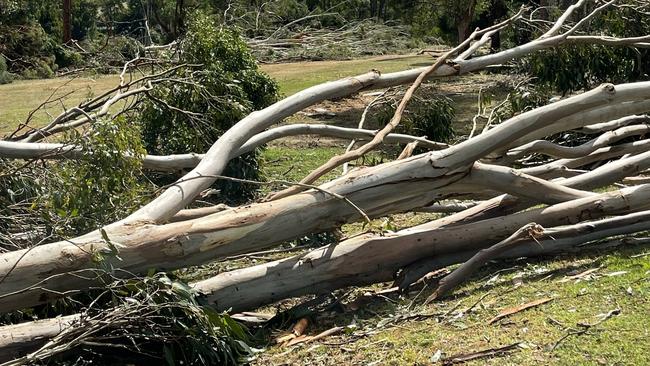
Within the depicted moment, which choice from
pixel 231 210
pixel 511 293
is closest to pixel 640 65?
pixel 511 293

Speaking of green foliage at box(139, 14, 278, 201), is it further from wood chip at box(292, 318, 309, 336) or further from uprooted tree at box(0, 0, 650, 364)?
wood chip at box(292, 318, 309, 336)

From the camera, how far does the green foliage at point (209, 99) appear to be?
955 centimetres

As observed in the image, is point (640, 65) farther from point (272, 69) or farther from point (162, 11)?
point (162, 11)

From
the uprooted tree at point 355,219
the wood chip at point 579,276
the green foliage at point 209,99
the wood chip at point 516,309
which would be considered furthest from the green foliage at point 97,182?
the wood chip at point 579,276

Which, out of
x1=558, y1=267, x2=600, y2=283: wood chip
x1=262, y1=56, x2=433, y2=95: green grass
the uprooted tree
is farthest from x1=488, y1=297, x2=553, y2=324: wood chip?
x1=262, y1=56, x2=433, y2=95: green grass

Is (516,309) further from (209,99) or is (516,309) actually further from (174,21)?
(174,21)

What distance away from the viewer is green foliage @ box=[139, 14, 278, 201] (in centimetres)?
955

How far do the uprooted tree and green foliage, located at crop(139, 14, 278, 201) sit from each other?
1950mm

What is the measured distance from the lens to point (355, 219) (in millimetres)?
6125

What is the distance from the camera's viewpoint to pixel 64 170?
6.60 m

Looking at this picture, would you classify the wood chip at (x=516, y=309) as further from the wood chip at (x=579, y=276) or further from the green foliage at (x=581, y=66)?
the green foliage at (x=581, y=66)

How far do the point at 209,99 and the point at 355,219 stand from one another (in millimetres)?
4064

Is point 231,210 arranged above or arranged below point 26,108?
above

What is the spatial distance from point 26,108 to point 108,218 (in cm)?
1291
